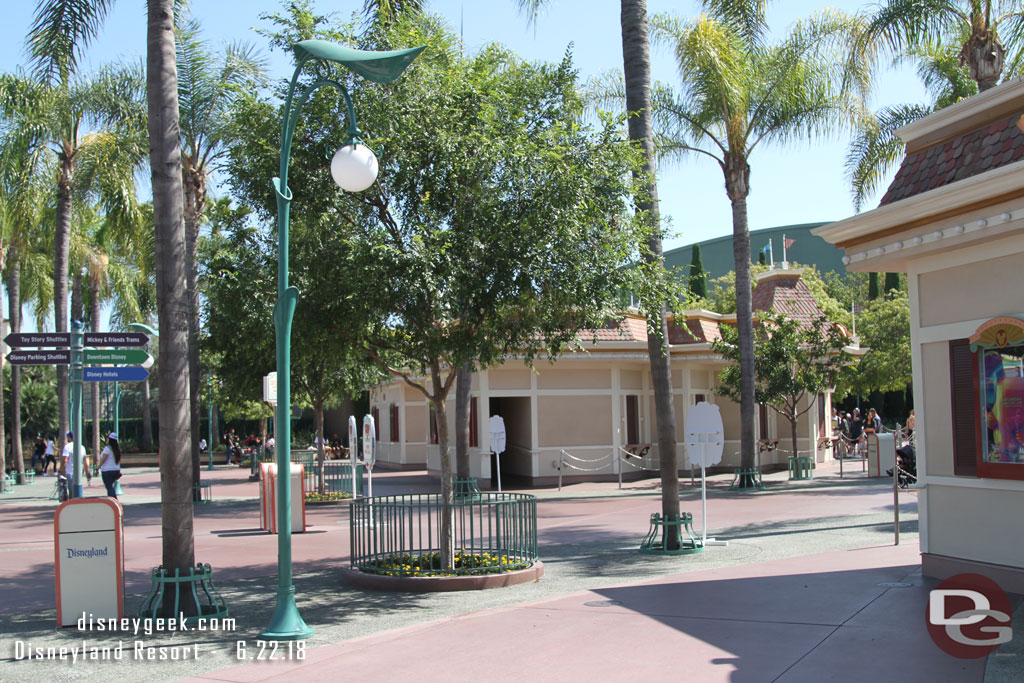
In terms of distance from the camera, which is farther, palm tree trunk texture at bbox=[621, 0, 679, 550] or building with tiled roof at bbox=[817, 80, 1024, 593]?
palm tree trunk texture at bbox=[621, 0, 679, 550]

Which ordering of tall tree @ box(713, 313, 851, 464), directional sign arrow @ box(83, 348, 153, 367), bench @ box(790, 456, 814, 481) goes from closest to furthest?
1. directional sign arrow @ box(83, 348, 153, 367)
2. tall tree @ box(713, 313, 851, 464)
3. bench @ box(790, 456, 814, 481)

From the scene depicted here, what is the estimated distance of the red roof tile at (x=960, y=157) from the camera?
8.57 meters

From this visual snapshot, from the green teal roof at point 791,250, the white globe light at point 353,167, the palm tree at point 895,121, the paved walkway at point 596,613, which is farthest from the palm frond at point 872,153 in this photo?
the green teal roof at point 791,250

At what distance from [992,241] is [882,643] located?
13.8 feet

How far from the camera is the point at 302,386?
22969mm

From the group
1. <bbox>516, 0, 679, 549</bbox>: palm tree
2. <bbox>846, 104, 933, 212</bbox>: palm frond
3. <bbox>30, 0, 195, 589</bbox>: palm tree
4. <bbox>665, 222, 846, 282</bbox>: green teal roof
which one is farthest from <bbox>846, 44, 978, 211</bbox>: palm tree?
<bbox>665, 222, 846, 282</bbox>: green teal roof

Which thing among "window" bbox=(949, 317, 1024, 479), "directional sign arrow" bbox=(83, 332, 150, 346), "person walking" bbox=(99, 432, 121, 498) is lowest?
"person walking" bbox=(99, 432, 121, 498)

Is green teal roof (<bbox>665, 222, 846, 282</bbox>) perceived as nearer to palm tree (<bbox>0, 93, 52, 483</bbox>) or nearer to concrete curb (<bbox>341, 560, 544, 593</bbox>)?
palm tree (<bbox>0, 93, 52, 483</bbox>)

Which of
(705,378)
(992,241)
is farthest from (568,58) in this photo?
(705,378)

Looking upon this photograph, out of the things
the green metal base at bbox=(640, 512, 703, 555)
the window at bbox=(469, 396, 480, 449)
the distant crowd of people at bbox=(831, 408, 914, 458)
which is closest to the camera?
the green metal base at bbox=(640, 512, 703, 555)

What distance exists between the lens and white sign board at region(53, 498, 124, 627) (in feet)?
27.9

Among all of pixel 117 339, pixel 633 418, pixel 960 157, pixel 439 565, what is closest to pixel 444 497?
pixel 439 565

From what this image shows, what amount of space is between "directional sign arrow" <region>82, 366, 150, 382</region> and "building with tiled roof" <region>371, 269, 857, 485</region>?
45.4 ft

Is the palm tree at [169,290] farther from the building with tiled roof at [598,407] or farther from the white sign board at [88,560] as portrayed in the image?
the building with tiled roof at [598,407]
